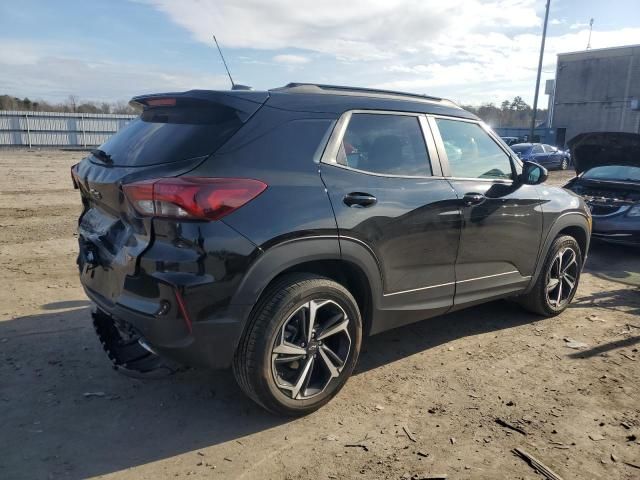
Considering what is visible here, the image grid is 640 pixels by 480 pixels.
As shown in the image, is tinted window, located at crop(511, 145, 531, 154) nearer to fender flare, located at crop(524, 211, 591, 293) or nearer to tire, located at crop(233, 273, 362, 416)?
fender flare, located at crop(524, 211, 591, 293)

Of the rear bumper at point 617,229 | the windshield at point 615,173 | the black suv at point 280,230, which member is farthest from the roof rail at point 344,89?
the windshield at point 615,173

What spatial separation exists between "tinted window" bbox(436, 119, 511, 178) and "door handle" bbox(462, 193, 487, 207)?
170 millimetres

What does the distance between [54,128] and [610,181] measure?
109 feet

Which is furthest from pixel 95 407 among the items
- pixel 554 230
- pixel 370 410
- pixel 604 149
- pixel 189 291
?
pixel 604 149

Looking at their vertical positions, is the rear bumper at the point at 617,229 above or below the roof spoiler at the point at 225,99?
below

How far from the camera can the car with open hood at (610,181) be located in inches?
289

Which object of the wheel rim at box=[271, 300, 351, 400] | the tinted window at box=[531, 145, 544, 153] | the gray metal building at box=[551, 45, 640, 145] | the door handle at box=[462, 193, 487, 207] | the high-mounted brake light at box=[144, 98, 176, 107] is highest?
the gray metal building at box=[551, 45, 640, 145]

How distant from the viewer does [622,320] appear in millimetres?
4930

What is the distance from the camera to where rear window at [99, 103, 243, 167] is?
2.80 meters

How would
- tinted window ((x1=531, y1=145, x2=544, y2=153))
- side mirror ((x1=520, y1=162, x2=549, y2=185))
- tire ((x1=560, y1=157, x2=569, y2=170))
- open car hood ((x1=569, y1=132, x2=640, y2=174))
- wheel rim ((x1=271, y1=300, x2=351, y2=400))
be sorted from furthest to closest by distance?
tire ((x1=560, y1=157, x2=569, y2=170)), tinted window ((x1=531, y1=145, x2=544, y2=153)), open car hood ((x1=569, y1=132, x2=640, y2=174)), side mirror ((x1=520, y1=162, x2=549, y2=185)), wheel rim ((x1=271, y1=300, x2=351, y2=400))

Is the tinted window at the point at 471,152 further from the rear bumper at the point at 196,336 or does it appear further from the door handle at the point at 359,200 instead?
the rear bumper at the point at 196,336

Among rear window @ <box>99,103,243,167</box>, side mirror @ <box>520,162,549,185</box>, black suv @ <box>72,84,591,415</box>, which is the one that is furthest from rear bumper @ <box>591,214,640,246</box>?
rear window @ <box>99,103,243,167</box>

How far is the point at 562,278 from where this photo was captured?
4.98 m

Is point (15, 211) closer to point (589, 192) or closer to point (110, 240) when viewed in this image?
point (110, 240)
